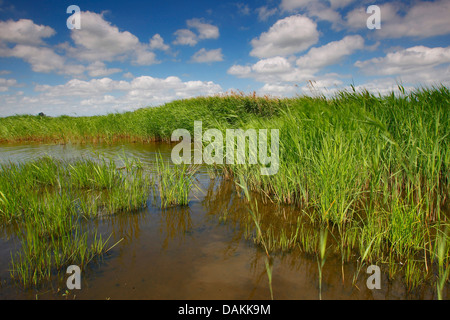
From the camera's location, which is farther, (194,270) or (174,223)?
(174,223)

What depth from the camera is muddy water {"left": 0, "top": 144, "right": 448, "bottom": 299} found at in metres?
2.57

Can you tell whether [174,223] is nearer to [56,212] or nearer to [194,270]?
[194,270]

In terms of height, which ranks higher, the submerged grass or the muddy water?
the submerged grass

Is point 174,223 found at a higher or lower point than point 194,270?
higher

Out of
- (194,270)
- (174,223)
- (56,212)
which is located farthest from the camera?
(174,223)

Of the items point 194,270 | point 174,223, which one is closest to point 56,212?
point 174,223

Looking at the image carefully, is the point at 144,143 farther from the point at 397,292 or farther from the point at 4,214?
the point at 397,292

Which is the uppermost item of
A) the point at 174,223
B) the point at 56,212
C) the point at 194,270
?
the point at 56,212

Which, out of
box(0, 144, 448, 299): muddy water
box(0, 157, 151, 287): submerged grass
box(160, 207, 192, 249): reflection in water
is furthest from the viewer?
box(160, 207, 192, 249): reflection in water

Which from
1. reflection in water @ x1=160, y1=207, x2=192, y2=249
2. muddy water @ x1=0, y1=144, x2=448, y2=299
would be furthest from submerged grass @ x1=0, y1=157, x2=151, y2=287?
reflection in water @ x1=160, y1=207, x2=192, y2=249

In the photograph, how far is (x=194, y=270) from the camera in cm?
300

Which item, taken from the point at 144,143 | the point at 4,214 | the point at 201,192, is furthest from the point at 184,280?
the point at 144,143

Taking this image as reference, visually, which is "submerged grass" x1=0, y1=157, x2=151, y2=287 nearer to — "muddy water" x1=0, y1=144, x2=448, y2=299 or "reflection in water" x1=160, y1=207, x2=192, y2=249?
"muddy water" x1=0, y1=144, x2=448, y2=299
